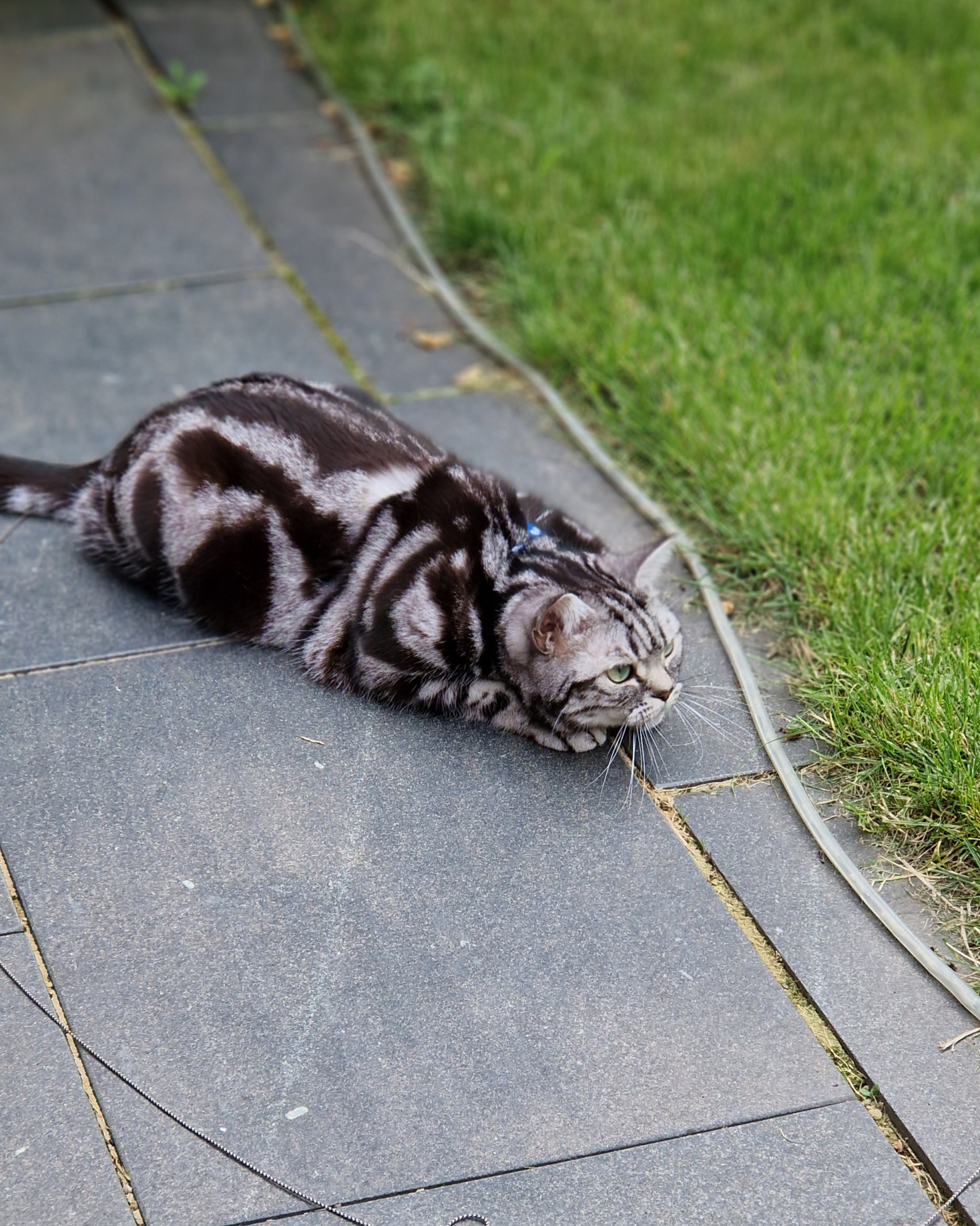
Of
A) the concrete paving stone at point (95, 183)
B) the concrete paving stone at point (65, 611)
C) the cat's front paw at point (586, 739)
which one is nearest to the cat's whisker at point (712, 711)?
the cat's front paw at point (586, 739)

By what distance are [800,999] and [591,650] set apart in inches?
37.0

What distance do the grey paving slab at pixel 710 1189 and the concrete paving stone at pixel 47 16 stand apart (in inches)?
251

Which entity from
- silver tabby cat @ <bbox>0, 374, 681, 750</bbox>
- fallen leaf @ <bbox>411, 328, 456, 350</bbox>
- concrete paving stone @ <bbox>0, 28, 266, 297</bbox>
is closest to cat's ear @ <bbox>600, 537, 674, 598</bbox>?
silver tabby cat @ <bbox>0, 374, 681, 750</bbox>

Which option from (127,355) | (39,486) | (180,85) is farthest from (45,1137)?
(180,85)

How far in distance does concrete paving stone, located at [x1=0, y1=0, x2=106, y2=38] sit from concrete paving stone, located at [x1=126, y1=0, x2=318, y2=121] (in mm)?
220

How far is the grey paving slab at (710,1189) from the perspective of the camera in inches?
92.3

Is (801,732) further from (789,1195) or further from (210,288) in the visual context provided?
(210,288)

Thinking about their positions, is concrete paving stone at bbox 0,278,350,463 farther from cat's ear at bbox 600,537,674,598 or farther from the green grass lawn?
cat's ear at bbox 600,537,674,598

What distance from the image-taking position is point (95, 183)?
5777 mm

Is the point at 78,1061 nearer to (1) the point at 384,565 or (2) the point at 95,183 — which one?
(1) the point at 384,565

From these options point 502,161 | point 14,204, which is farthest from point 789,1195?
point 14,204

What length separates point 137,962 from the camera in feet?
8.96

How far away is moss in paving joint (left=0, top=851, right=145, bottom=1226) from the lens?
91.4 inches

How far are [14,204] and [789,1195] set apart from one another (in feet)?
16.3
